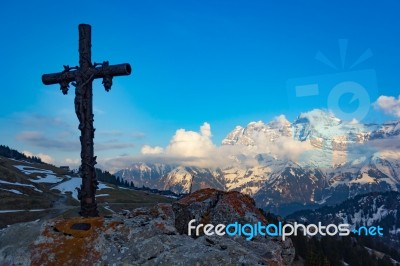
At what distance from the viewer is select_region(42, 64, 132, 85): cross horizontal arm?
14.6 metres

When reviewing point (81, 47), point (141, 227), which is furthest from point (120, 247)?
point (81, 47)

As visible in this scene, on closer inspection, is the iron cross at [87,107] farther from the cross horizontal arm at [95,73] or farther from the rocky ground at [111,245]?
the rocky ground at [111,245]

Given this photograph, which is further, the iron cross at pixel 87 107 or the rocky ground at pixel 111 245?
the iron cross at pixel 87 107

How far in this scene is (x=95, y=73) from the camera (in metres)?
15.1

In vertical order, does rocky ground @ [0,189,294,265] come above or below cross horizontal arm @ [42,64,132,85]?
below

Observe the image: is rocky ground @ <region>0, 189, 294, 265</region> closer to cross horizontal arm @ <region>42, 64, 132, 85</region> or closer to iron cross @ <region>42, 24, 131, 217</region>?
iron cross @ <region>42, 24, 131, 217</region>

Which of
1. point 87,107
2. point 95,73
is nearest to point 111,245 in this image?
point 87,107

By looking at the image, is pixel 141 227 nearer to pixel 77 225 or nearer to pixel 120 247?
pixel 120 247

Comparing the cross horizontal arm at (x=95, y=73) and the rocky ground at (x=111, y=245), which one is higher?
the cross horizontal arm at (x=95, y=73)

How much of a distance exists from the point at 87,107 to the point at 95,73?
1.30 meters

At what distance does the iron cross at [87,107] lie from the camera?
1474 centimetres

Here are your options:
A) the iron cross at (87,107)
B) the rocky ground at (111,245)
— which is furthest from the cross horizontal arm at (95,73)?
the rocky ground at (111,245)

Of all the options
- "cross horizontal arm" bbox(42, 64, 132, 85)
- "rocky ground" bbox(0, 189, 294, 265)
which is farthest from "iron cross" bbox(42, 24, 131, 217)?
"rocky ground" bbox(0, 189, 294, 265)

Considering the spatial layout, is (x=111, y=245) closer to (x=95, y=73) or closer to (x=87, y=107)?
(x=87, y=107)
